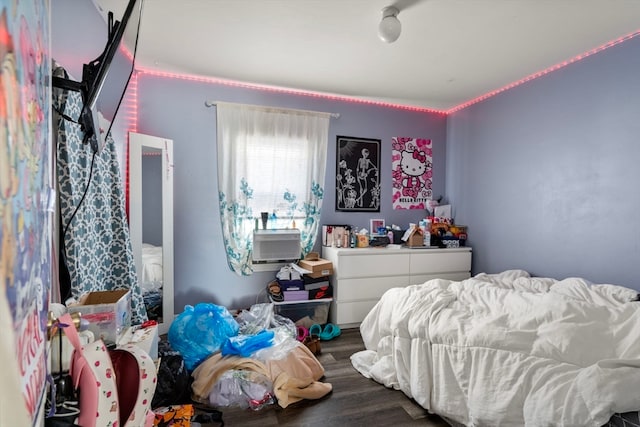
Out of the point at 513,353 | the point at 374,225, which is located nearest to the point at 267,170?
the point at 374,225

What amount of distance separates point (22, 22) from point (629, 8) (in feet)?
9.70

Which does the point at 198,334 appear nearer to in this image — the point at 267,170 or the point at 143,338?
the point at 143,338

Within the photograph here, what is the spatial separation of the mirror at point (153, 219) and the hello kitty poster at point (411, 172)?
2490 mm

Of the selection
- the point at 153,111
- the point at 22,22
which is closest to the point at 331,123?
the point at 153,111

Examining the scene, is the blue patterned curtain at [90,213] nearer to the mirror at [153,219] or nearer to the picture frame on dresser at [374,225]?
the mirror at [153,219]

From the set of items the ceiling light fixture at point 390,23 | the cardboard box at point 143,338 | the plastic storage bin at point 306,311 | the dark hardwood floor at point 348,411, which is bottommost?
the dark hardwood floor at point 348,411

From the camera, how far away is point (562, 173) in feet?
8.57

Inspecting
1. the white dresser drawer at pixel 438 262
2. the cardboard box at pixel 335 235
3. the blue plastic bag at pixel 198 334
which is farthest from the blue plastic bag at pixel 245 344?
the white dresser drawer at pixel 438 262

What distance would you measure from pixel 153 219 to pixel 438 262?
289 centimetres

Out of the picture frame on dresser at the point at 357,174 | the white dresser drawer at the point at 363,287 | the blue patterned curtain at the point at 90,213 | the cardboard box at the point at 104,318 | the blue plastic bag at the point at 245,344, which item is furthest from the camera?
the picture frame on dresser at the point at 357,174

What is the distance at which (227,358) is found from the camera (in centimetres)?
206

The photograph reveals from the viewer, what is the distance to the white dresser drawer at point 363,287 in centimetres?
302

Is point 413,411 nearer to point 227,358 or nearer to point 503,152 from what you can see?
point 227,358

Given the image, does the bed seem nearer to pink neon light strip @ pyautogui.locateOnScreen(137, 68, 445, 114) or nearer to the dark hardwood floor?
the dark hardwood floor
